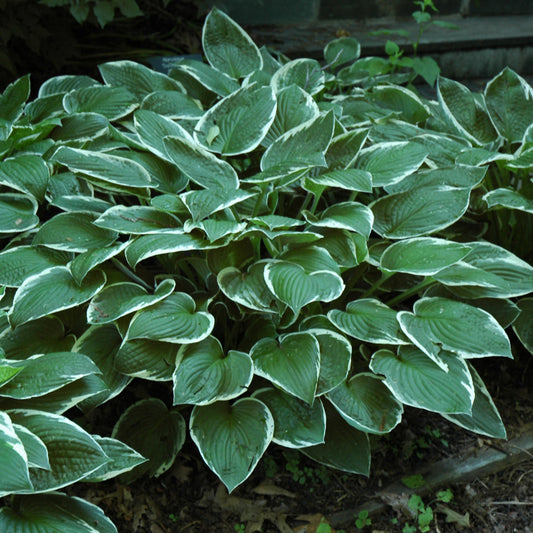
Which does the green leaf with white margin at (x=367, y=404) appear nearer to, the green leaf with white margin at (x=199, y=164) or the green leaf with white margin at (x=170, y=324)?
the green leaf with white margin at (x=170, y=324)

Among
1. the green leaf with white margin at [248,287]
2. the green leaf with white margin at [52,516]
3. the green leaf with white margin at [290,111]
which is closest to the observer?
the green leaf with white margin at [52,516]

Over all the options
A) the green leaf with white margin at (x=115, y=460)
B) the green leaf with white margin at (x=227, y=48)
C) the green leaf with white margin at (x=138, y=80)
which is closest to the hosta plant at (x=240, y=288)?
the green leaf with white margin at (x=115, y=460)

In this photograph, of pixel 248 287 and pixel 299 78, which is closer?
pixel 248 287

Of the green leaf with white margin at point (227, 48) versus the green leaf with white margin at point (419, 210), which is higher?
the green leaf with white margin at point (227, 48)

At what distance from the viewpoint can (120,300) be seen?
165cm

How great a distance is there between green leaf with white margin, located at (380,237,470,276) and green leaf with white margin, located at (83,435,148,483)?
794 mm

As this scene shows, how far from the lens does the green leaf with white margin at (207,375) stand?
146 cm

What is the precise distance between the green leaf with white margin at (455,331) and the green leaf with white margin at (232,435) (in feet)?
1.38

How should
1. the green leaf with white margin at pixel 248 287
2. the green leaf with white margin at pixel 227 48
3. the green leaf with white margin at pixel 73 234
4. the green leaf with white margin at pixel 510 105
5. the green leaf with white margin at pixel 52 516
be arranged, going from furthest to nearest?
the green leaf with white margin at pixel 227 48 < the green leaf with white margin at pixel 510 105 < the green leaf with white margin at pixel 73 234 < the green leaf with white margin at pixel 248 287 < the green leaf with white margin at pixel 52 516

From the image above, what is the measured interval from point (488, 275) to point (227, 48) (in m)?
1.39

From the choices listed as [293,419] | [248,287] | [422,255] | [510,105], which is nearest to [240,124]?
[248,287]

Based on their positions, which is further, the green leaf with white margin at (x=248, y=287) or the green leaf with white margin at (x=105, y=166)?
the green leaf with white margin at (x=105, y=166)

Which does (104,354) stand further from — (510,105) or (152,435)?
(510,105)

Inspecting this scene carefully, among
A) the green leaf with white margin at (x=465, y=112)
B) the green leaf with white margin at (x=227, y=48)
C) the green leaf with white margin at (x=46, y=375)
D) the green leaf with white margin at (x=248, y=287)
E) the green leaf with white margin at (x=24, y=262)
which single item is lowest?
the green leaf with white margin at (x=46, y=375)
